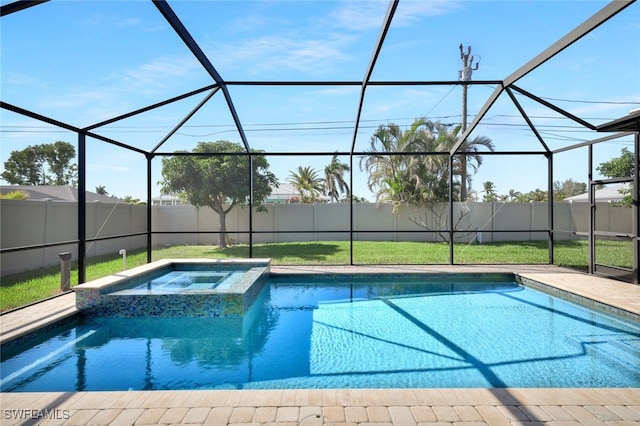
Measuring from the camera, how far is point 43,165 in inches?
830

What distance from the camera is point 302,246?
1266 cm

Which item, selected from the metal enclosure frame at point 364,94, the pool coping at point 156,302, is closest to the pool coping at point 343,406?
the pool coping at point 156,302

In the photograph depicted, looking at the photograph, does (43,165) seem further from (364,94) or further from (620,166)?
(620,166)

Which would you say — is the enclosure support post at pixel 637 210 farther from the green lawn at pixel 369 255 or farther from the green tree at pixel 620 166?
the green tree at pixel 620 166

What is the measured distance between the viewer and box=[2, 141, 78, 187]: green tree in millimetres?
20031

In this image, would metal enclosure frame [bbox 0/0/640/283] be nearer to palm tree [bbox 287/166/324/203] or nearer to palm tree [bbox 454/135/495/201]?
palm tree [bbox 454/135/495/201]

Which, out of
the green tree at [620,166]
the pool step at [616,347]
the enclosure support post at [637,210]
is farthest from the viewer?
the green tree at [620,166]

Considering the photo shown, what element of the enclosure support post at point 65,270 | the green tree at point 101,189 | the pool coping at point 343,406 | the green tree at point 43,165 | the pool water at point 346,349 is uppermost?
the green tree at point 43,165

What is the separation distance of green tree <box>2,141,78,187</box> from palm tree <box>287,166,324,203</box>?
44.9ft

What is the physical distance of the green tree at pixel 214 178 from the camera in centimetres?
1213

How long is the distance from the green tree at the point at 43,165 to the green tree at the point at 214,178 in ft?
37.9

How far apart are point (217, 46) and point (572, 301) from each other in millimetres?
6538

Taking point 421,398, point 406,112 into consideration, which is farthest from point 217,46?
point 406,112

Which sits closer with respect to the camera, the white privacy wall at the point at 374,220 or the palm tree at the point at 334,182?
the white privacy wall at the point at 374,220
